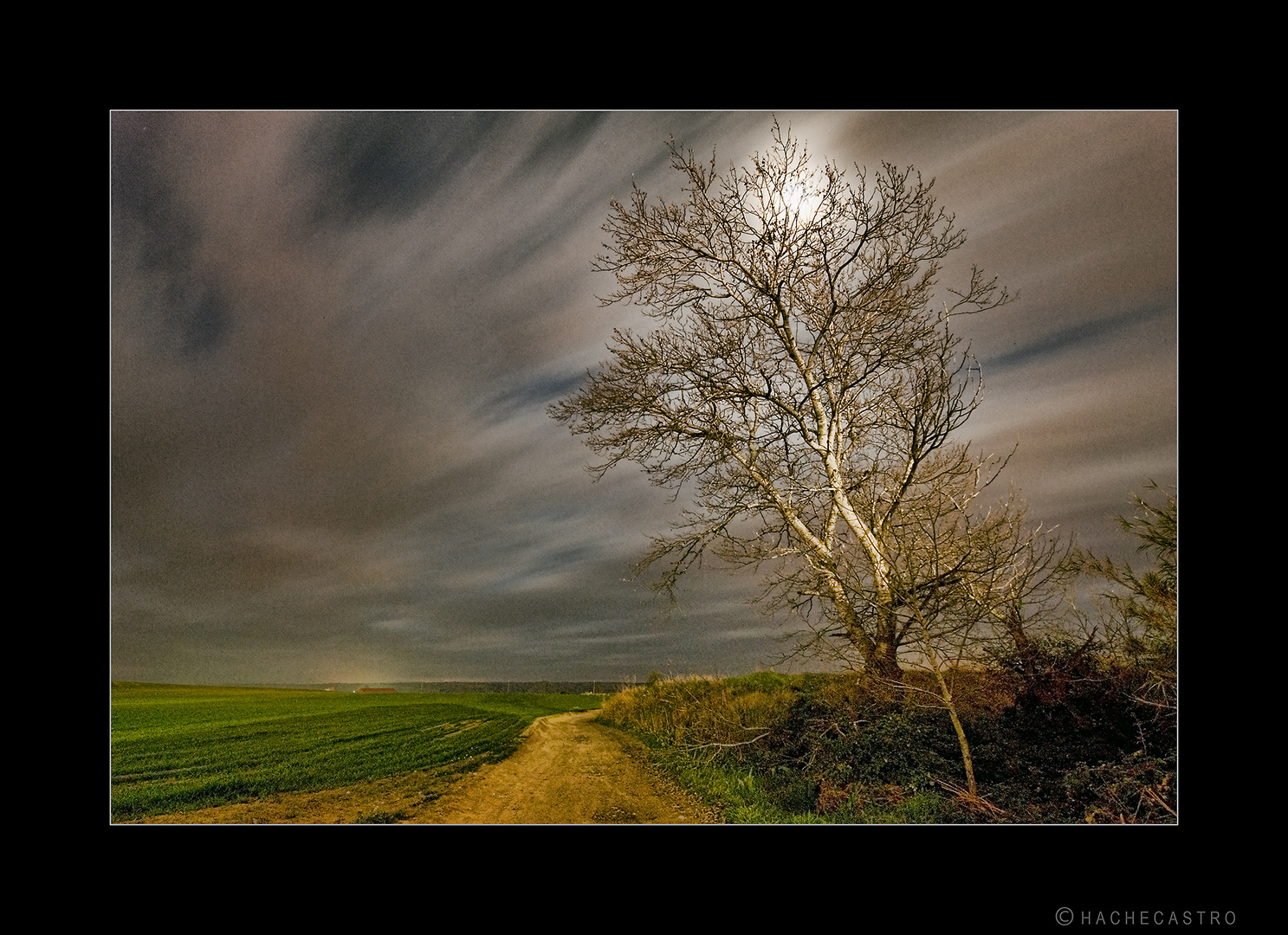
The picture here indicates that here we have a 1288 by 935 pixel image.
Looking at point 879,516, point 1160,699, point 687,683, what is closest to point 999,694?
point 1160,699

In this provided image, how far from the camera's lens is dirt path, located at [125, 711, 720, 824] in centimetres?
661

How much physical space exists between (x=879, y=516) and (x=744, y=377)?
246cm

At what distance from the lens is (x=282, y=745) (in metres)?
9.70

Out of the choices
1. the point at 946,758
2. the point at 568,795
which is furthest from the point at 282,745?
the point at 946,758

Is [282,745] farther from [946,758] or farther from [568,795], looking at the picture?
[946,758]

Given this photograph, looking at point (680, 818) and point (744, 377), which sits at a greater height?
point (744, 377)

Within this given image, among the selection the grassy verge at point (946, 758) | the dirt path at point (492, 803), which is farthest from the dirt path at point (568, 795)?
the grassy verge at point (946, 758)

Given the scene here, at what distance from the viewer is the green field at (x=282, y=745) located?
23.7ft

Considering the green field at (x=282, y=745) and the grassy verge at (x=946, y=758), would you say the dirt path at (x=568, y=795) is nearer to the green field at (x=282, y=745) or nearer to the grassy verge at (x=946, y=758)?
the grassy verge at (x=946, y=758)

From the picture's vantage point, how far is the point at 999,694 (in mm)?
6574

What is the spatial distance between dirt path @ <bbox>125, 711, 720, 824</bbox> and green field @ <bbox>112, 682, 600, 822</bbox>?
10.5 inches

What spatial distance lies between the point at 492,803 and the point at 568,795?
0.85m
